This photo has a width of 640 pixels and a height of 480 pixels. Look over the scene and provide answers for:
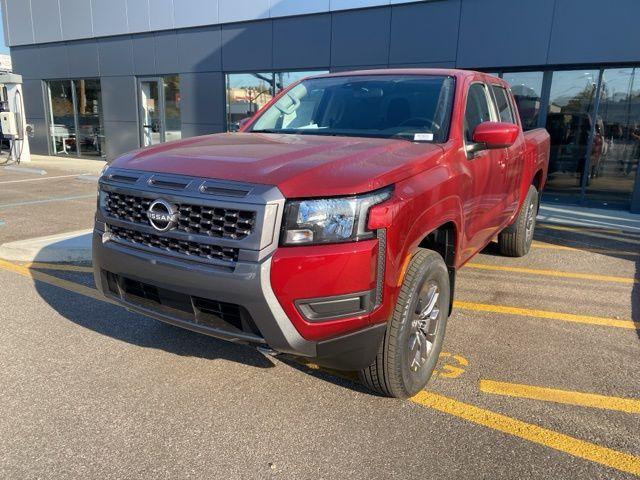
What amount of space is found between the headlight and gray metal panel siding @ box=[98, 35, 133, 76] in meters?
15.4

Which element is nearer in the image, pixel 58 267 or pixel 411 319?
pixel 411 319

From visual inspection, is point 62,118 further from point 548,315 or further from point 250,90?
point 548,315

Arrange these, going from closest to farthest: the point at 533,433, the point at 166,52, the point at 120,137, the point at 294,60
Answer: the point at 533,433 → the point at 294,60 → the point at 166,52 → the point at 120,137

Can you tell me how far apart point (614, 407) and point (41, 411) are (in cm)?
329

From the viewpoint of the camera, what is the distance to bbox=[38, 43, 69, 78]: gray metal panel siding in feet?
57.6

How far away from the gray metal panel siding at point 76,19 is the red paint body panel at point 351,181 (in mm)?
15524

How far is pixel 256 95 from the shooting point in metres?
13.6

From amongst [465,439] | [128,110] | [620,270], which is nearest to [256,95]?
[128,110]

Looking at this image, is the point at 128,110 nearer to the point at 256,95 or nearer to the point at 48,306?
the point at 256,95

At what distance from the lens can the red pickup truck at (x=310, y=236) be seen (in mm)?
2457

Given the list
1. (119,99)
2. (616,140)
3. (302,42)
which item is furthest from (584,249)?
(119,99)

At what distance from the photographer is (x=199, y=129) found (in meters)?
14.5

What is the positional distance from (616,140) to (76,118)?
16185 millimetres

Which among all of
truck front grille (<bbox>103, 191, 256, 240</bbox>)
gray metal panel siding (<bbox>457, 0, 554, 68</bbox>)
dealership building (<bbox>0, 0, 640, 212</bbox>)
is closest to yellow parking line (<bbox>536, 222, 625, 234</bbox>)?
dealership building (<bbox>0, 0, 640, 212</bbox>)
